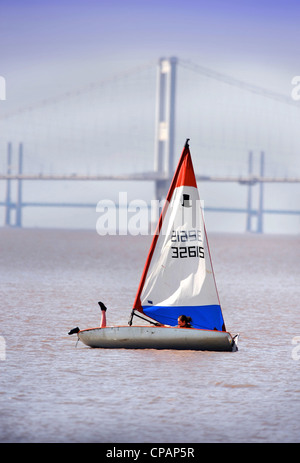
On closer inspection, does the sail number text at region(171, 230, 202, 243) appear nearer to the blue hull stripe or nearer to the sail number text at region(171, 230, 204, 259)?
the sail number text at region(171, 230, 204, 259)

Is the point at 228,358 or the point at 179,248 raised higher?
the point at 179,248

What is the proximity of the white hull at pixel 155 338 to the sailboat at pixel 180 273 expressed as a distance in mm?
25

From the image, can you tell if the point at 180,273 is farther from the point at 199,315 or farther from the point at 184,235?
the point at 199,315

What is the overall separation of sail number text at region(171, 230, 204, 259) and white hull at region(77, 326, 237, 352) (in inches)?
59.3

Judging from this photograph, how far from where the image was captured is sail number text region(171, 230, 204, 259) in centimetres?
1595

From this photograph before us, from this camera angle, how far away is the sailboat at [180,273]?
51.4 feet

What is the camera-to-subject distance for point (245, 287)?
33688 mm

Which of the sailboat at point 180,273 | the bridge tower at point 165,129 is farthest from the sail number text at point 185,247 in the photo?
the bridge tower at point 165,129

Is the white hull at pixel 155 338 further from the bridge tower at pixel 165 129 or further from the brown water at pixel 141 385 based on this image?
the bridge tower at pixel 165 129

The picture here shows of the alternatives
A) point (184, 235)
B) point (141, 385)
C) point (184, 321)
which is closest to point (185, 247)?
Answer: point (184, 235)

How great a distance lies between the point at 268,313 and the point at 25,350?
9467 mm

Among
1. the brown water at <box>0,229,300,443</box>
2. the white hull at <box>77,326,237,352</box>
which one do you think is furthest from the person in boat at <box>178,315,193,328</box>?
the brown water at <box>0,229,300,443</box>
